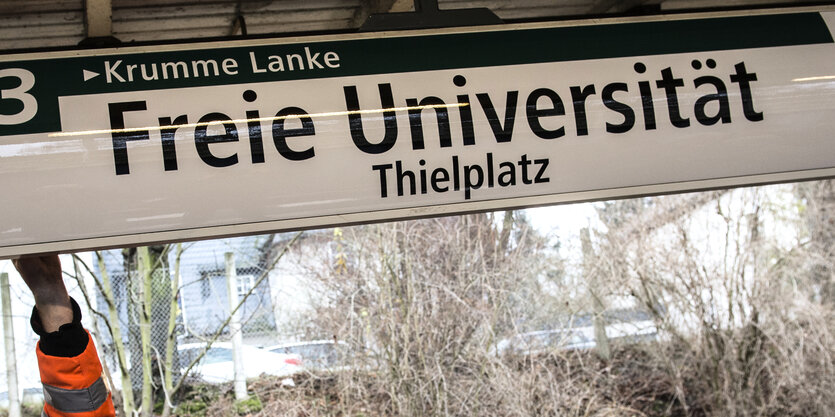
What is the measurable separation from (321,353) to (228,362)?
118 centimetres

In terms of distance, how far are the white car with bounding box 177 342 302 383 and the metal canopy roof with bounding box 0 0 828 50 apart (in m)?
4.99

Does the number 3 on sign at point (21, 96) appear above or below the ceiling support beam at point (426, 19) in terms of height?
below

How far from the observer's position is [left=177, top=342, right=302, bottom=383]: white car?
826 cm

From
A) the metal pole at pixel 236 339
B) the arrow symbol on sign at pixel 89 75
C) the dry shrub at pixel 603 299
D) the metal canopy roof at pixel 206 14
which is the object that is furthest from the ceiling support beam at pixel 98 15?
the metal pole at pixel 236 339

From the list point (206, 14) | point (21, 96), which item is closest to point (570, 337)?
point (206, 14)

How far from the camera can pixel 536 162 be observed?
104 inches

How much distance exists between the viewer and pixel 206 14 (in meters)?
3.64

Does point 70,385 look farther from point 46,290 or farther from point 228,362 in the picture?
point 228,362

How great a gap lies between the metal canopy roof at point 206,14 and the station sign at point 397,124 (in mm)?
538

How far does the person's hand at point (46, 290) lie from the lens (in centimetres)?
253

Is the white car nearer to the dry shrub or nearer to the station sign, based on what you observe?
the dry shrub

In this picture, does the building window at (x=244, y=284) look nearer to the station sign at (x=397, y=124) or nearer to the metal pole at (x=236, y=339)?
the metal pole at (x=236, y=339)

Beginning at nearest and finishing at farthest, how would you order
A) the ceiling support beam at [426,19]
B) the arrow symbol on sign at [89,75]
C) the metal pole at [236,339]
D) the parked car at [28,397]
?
1. the arrow symbol on sign at [89,75]
2. the ceiling support beam at [426,19]
3. the parked car at [28,397]
4. the metal pole at [236,339]

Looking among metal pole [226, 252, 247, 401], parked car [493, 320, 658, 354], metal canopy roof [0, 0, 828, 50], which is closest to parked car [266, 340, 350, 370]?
metal pole [226, 252, 247, 401]
